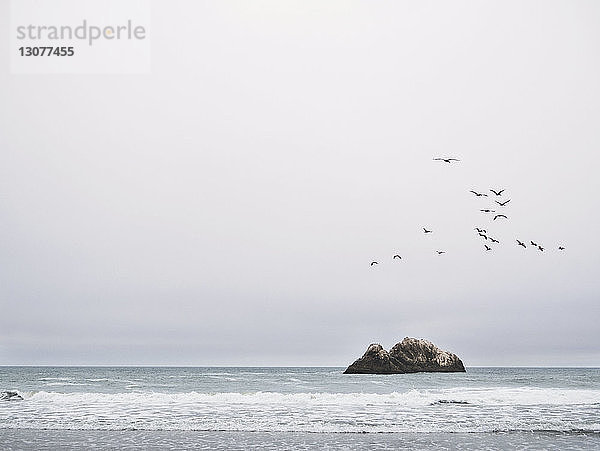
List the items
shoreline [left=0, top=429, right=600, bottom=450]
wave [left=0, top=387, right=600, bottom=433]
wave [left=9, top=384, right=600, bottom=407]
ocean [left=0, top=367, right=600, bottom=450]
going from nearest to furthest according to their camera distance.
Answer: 1. shoreline [left=0, top=429, right=600, bottom=450]
2. ocean [left=0, top=367, right=600, bottom=450]
3. wave [left=0, top=387, right=600, bottom=433]
4. wave [left=9, top=384, right=600, bottom=407]

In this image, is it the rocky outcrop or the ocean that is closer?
the ocean

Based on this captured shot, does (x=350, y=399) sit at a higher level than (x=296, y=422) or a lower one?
lower

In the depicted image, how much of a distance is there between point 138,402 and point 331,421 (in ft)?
25.4

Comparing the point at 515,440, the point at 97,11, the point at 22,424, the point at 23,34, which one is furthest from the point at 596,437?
the point at 23,34

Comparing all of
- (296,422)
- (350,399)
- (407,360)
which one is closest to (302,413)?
(296,422)

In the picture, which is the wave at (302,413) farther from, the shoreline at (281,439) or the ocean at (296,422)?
the shoreline at (281,439)

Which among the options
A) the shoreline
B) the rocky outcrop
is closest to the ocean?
the shoreline

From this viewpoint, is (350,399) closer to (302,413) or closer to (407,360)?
(302,413)

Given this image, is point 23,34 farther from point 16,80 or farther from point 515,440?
point 515,440

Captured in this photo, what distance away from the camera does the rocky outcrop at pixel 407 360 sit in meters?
34.8

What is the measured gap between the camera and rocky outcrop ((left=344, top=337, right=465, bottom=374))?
3475 centimetres

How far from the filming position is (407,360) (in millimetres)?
35156

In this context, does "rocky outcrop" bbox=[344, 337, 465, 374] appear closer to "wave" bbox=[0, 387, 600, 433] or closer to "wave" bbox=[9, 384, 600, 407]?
"wave" bbox=[9, 384, 600, 407]

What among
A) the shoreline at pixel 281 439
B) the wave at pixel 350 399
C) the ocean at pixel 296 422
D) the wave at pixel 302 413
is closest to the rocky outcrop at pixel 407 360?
the wave at pixel 350 399
